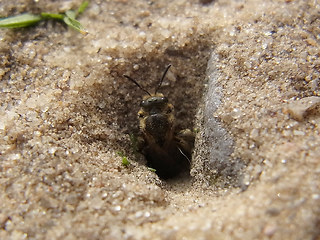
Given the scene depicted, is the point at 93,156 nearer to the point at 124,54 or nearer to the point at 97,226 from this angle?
the point at 97,226

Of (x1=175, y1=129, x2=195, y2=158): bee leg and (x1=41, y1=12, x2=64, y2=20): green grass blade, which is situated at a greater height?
(x1=41, y1=12, x2=64, y2=20): green grass blade

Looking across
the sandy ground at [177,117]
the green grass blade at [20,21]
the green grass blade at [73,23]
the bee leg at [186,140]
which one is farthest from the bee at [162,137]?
the green grass blade at [20,21]

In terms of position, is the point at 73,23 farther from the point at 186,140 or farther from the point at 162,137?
the point at 186,140

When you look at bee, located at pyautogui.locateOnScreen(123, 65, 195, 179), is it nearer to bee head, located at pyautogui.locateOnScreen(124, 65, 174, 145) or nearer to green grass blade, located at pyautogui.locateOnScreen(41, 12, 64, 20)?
bee head, located at pyautogui.locateOnScreen(124, 65, 174, 145)

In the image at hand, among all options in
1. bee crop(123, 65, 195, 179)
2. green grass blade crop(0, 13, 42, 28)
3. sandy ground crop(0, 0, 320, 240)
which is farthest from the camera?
bee crop(123, 65, 195, 179)

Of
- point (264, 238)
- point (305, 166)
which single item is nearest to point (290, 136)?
point (305, 166)

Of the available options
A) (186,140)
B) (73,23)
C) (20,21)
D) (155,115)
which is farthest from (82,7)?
(186,140)

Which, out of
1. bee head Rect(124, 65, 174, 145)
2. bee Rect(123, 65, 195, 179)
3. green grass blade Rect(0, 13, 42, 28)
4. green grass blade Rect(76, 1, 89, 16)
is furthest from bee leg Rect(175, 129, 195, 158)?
green grass blade Rect(0, 13, 42, 28)
